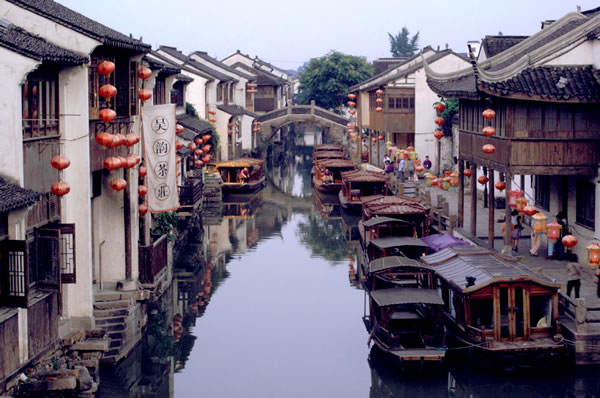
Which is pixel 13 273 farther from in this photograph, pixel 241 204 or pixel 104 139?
pixel 241 204

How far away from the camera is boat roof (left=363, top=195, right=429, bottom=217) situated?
1316 inches

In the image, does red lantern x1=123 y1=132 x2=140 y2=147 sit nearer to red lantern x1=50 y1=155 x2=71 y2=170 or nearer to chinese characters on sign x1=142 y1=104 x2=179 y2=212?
chinese characters on sign x1=142 y1=104 x2=179 y2=212

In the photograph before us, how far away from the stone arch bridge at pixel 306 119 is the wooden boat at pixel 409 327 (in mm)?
55623

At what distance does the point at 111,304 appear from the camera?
20984 millimetres

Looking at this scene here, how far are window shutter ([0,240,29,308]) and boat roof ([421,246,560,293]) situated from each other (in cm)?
983

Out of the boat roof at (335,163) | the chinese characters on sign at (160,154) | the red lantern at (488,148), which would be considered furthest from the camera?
the boat roof at (335,163)

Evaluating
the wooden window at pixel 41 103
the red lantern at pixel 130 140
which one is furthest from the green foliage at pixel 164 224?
the wooden window at pixel 41 103

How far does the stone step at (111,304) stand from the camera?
821 inches

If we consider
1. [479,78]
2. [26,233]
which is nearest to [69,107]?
[26,233]

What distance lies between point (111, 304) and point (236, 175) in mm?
34637

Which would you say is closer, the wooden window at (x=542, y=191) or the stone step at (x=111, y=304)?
the stone step at (x=111, y=304)

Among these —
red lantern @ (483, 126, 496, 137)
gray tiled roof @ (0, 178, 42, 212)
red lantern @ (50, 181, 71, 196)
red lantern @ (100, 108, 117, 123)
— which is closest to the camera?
gray tiled roof @ (0, 178, 42, 212)

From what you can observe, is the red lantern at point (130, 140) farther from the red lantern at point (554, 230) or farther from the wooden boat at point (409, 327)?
the red lantern at point (554, 230)

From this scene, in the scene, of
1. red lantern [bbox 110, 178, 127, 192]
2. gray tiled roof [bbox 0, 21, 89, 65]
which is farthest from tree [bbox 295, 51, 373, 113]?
gray tiled roof [bbox 0, 21, 89, 65]
